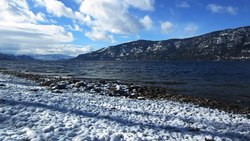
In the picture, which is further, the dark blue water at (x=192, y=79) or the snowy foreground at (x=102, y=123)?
the dark blue water at (x=192, y=79)

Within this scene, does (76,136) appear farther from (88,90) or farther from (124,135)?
(88,90)

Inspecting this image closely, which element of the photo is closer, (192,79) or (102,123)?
(102,123)

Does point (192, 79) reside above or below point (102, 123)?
below

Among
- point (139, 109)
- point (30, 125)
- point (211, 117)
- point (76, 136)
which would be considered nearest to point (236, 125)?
point (211, 117)

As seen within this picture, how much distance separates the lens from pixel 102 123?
1377 centimetres

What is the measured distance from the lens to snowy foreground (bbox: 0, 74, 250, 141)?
11.6 metres

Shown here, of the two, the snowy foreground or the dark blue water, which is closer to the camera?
the snowy foreground

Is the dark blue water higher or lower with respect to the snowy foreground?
lower

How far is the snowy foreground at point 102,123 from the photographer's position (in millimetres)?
11562

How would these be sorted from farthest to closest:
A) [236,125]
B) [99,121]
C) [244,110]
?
1. [244,110]
2. [236,125]
3. [99,121]

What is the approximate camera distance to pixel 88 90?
30.9 m

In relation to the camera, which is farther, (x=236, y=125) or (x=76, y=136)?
(x=236, y=125)

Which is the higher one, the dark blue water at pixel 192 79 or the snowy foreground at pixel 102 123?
the snowy foreground at pixel 102 123

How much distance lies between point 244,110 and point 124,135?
14859 mm
